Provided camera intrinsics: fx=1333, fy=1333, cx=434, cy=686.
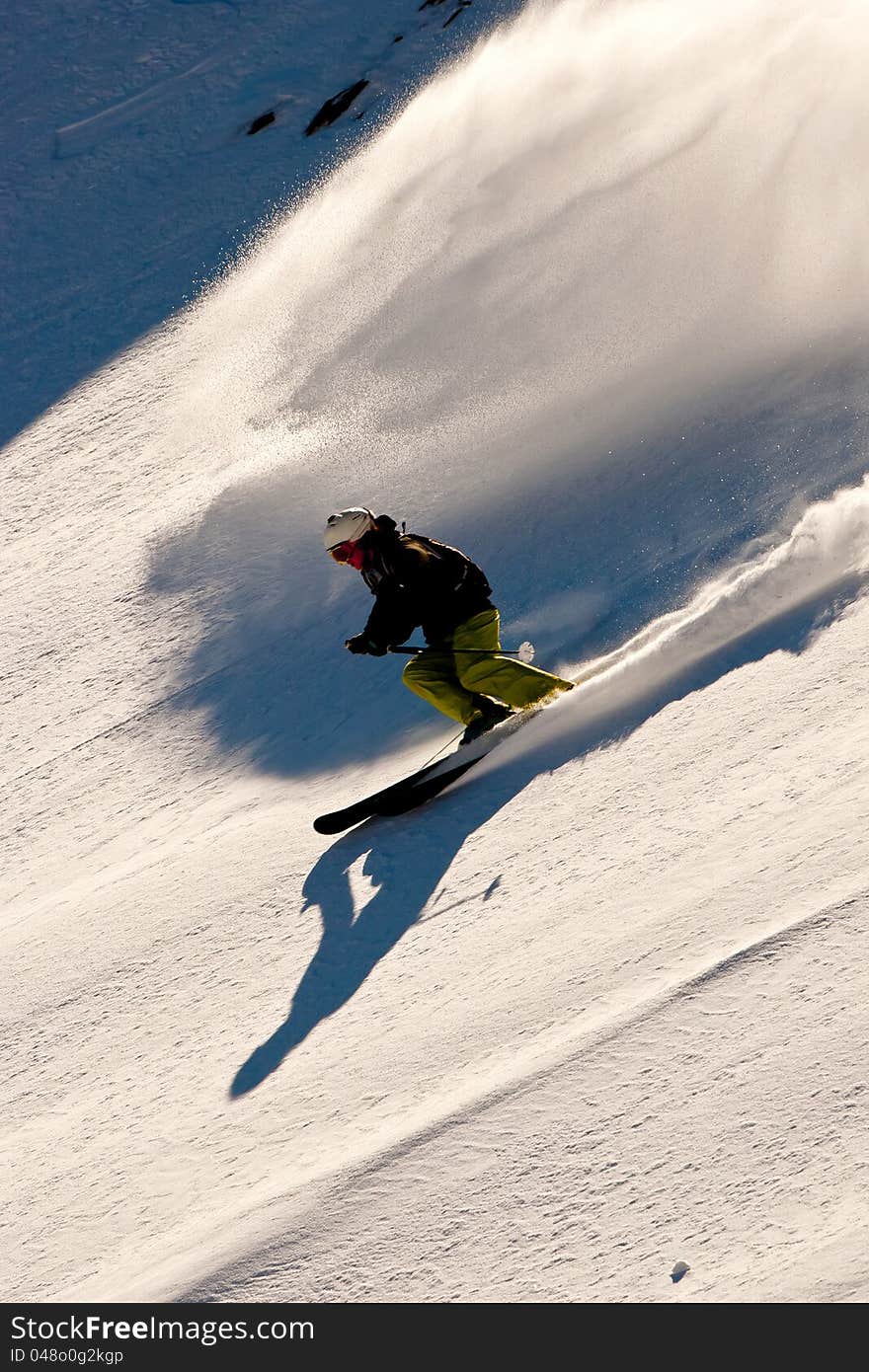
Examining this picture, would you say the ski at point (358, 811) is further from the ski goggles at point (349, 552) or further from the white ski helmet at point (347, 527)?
the white ski helmet at point (347, 527)

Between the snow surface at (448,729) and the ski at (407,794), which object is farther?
the ski at (407,794)

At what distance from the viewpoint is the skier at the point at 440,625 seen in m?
6.36

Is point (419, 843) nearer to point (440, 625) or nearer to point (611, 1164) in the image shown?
point (440, 625)

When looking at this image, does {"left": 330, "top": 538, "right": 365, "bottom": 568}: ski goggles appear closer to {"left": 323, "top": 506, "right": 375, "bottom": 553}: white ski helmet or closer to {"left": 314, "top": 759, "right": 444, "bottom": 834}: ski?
{"left": 323, "top": 506, "right": 375, "bottom": 553}: white ski helmet

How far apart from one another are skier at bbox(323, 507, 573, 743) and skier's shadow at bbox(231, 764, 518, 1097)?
0.41 metres

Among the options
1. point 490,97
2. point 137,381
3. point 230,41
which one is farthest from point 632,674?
point 230,41

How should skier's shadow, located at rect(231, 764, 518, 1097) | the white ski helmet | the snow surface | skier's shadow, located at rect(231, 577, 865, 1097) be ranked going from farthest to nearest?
the white ski helmet → skier's shadow, located at rect(231, 577, 865, 1097) → skier's shadow, located at rect(231, 764, 518, 1097) → the snow surface

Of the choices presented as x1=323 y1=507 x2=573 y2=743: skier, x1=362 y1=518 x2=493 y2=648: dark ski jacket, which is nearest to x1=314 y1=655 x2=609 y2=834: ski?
x1=323 y1=507 x2=573 y2=743: skier

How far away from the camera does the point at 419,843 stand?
6238 mm

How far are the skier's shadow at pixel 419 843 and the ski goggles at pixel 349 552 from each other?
1220 mm

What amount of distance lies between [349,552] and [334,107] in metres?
11.3

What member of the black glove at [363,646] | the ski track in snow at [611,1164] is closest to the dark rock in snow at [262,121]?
the black glove at [363,646]

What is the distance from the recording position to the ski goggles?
20.7 ft

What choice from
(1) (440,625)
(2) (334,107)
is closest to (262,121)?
(2) (334,107)
